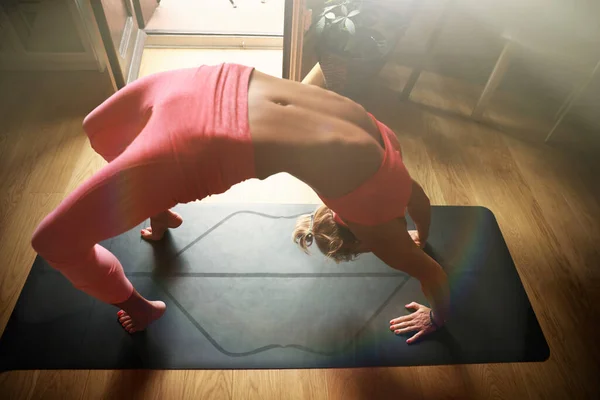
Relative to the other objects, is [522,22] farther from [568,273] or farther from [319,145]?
[319,145]

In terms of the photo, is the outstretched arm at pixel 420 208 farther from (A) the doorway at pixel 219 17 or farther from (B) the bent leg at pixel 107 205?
(A) the doorway at pixel 219 17

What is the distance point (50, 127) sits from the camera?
2076 millimetres

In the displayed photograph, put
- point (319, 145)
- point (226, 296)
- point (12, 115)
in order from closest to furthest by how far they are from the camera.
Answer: point (319, 145) → point (226, 296) → point (12, 115)

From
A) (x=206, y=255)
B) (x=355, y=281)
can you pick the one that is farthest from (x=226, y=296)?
(x=355, y=281)

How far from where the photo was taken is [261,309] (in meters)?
1.55

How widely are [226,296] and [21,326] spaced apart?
68 centimetres

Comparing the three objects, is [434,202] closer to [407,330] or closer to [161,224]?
[407,330]

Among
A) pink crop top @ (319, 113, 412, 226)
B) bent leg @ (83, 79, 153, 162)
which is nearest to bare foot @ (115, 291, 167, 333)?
bent leg @ (83, 79, 153, 162)

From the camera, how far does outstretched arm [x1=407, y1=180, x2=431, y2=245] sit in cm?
144

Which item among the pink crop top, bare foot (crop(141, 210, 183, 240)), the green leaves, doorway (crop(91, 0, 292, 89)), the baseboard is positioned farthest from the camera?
the baseboard

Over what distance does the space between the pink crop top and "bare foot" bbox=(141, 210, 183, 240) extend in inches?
28.4

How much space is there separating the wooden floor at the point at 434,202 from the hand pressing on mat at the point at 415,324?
4.8 inches

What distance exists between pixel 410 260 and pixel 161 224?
923 mm

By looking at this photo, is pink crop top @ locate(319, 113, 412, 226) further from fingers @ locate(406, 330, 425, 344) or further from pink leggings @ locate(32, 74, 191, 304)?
fingers @ locate(406, 330, 425, 344)
